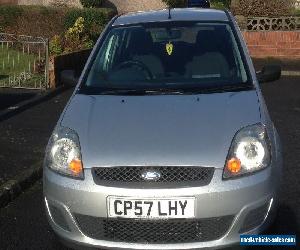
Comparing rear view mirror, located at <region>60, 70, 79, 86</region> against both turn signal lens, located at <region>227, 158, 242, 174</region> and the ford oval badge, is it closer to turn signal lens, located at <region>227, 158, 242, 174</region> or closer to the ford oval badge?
the ford oval badge

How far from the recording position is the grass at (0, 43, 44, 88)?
1190cm

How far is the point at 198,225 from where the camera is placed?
133 inches

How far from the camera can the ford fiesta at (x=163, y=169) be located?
3.36 metres

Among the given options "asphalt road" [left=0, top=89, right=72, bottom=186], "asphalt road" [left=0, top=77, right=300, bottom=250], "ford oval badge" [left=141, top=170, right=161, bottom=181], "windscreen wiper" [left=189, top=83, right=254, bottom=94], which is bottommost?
"asphalt road" [left=0, top=89, right=72, bottom=186]

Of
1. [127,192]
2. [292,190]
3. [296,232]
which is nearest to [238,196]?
[127,192]

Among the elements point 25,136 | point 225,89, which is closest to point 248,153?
point 225,89

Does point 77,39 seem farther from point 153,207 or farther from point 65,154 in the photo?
point 153,207

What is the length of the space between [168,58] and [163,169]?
5.63ft

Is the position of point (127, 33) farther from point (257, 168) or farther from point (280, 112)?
point (280, 112)

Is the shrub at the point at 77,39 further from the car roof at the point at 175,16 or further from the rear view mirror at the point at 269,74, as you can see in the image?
the rear view mirror at the point at 269,74

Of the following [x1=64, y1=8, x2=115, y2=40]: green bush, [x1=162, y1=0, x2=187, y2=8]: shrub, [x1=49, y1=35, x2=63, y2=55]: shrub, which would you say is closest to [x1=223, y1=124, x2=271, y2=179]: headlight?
[x1=49, y1=35, x2=63, y2=55]: shrub

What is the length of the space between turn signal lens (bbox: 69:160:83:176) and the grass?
27.1ft

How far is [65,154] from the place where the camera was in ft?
12.0

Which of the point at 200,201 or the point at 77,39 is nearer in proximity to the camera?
the point at 200,201
